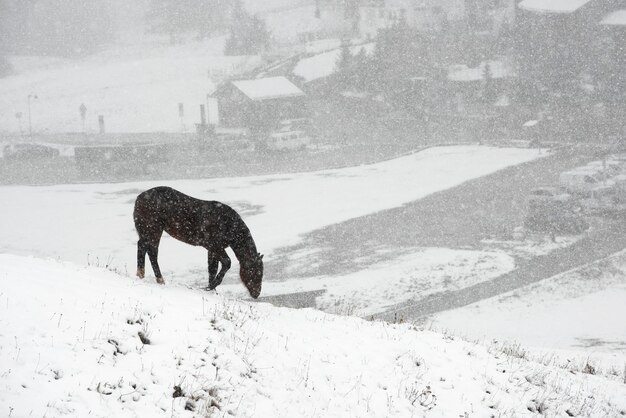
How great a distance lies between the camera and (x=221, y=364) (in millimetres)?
7039

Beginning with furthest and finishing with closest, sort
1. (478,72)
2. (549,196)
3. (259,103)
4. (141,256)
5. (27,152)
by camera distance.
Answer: (478,72) → (259,103) → (27,152) → (549,196) → (141,256)

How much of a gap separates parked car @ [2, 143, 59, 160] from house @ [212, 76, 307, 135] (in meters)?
17.3

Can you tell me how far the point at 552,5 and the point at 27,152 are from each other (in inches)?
2107

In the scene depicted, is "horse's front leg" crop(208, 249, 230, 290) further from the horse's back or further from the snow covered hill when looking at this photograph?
the snow covered hill

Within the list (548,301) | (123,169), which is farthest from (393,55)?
(548,301)

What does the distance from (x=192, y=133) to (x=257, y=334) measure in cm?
Result: 5657

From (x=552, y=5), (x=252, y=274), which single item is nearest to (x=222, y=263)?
(x=252, y=274)

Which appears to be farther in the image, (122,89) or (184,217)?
(122,89)

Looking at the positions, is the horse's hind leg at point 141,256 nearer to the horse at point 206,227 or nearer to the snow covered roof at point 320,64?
the horse at point 206,227

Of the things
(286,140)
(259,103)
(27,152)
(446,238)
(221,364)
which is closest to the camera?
(221,364)

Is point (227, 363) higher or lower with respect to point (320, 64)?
lower

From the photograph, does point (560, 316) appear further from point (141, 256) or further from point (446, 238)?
point (141, 256)

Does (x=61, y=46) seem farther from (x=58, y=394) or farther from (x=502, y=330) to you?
(x=58, y=394)

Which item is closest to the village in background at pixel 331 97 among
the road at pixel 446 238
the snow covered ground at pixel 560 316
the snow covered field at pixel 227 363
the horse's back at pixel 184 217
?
the road at pixel 446 238
